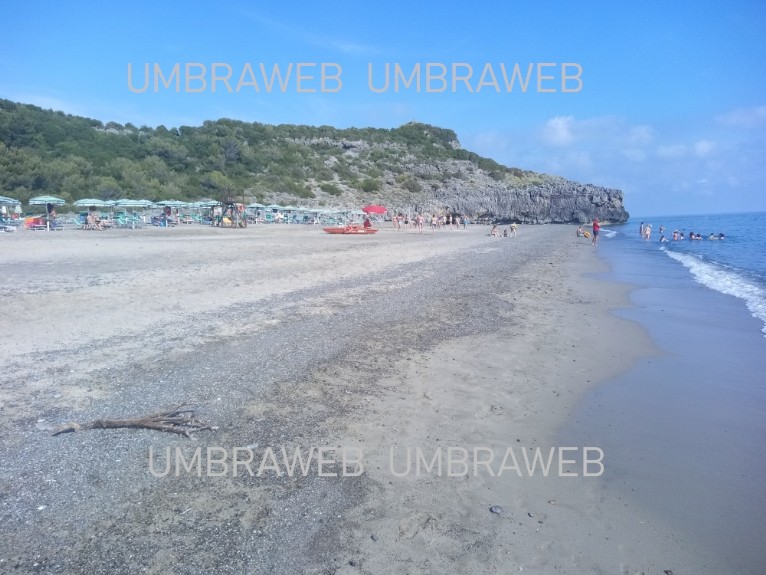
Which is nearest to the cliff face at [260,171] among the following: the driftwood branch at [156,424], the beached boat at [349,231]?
the beached boat at [349,231]

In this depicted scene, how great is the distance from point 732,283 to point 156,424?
50.6 ft

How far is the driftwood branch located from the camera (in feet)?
12.7

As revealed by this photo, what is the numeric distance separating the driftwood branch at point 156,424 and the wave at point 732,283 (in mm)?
8799

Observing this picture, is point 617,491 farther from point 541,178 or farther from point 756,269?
point 541,178

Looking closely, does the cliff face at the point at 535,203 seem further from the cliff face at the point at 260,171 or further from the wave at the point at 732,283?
the wave at the point at 732,283

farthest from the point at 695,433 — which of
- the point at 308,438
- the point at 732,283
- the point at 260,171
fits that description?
the point at 260,171

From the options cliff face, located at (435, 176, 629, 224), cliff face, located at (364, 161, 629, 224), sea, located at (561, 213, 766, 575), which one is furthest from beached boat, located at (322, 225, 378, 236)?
cliff face, located at (435, 176, 629, 224)

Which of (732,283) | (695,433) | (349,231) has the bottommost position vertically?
(695,433)

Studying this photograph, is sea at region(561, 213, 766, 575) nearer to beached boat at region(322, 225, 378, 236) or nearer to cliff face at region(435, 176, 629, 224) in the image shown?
beached boat at region(322, 225, 378, 236)

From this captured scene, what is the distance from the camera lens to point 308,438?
3.92m

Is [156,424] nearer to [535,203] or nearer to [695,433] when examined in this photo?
[695,433]

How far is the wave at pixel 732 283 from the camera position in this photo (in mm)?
10445

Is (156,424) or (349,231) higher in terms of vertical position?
(349,231)

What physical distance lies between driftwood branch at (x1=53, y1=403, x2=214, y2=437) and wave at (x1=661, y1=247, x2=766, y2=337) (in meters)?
8.80
